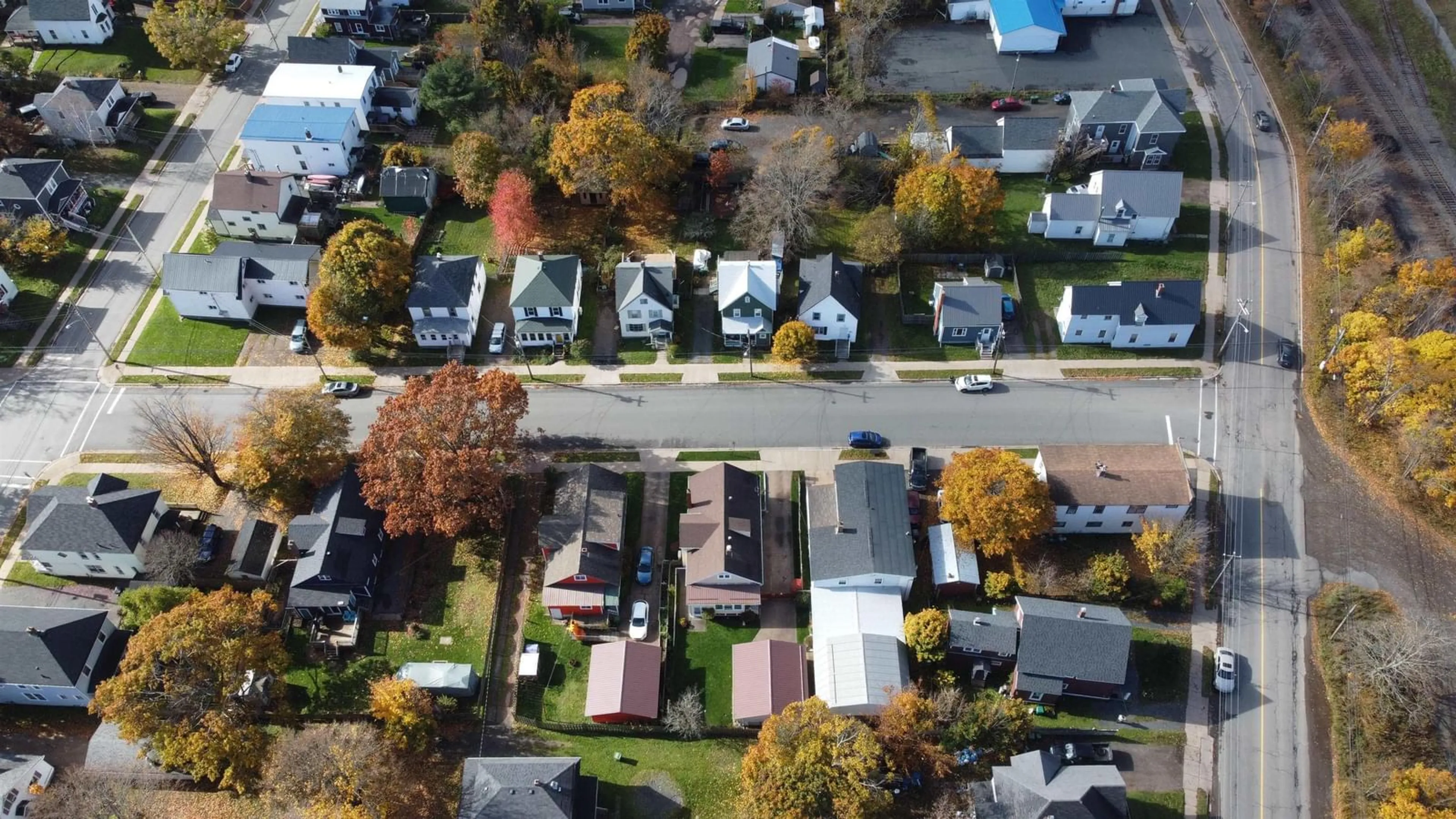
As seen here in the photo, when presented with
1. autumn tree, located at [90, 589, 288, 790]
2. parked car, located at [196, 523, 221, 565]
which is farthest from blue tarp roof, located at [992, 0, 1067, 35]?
autumn tree, located at [90, 589, 288, 790]

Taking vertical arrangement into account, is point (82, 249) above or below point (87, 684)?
above

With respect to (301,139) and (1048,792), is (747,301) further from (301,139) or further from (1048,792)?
(301,139)

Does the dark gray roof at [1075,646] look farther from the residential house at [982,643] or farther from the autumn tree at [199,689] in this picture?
the autumn tree at [199,689]

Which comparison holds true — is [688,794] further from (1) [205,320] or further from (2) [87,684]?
(1) [205,320]

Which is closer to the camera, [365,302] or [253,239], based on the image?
[365,302]

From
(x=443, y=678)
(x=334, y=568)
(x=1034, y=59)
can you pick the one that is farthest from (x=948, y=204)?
(x=334, y=568)

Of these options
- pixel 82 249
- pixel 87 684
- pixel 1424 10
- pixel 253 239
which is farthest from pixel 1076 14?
pixel 87 684
